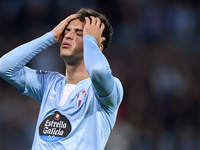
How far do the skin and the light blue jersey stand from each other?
0.33 ft

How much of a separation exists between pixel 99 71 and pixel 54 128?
616 mm

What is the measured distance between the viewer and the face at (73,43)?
A: 2820 mm

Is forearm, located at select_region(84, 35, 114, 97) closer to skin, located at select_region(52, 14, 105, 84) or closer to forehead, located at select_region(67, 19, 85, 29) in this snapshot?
skin, located at select_region(52, 14, 105, 84)

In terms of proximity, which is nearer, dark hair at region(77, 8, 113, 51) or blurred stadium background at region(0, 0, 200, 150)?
dark hair at region(77, 8, 113, 51)

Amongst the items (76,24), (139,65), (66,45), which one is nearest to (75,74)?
(66,45)

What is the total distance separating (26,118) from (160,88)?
2528 mm

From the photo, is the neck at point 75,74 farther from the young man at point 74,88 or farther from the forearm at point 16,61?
the forearm at point 16,61

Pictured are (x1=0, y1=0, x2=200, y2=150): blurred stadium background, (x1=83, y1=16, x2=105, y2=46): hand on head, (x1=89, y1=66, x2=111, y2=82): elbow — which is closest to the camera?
(x1=89, y1=66, x2=111, y2=82): elbow

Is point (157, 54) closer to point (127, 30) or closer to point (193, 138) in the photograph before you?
point (127, 30)

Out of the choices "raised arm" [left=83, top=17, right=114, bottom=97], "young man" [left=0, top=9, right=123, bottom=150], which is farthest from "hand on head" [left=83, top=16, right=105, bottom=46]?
"raised arm" [left=83, top=17, right=114, bottom=97]

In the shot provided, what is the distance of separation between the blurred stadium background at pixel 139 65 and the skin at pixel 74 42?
9.54 feet

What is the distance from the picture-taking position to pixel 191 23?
7289mm

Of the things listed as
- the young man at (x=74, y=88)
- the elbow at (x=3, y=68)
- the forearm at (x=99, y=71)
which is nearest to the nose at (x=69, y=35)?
the young man at (x=74, y=88)

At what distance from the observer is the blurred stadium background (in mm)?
5871
